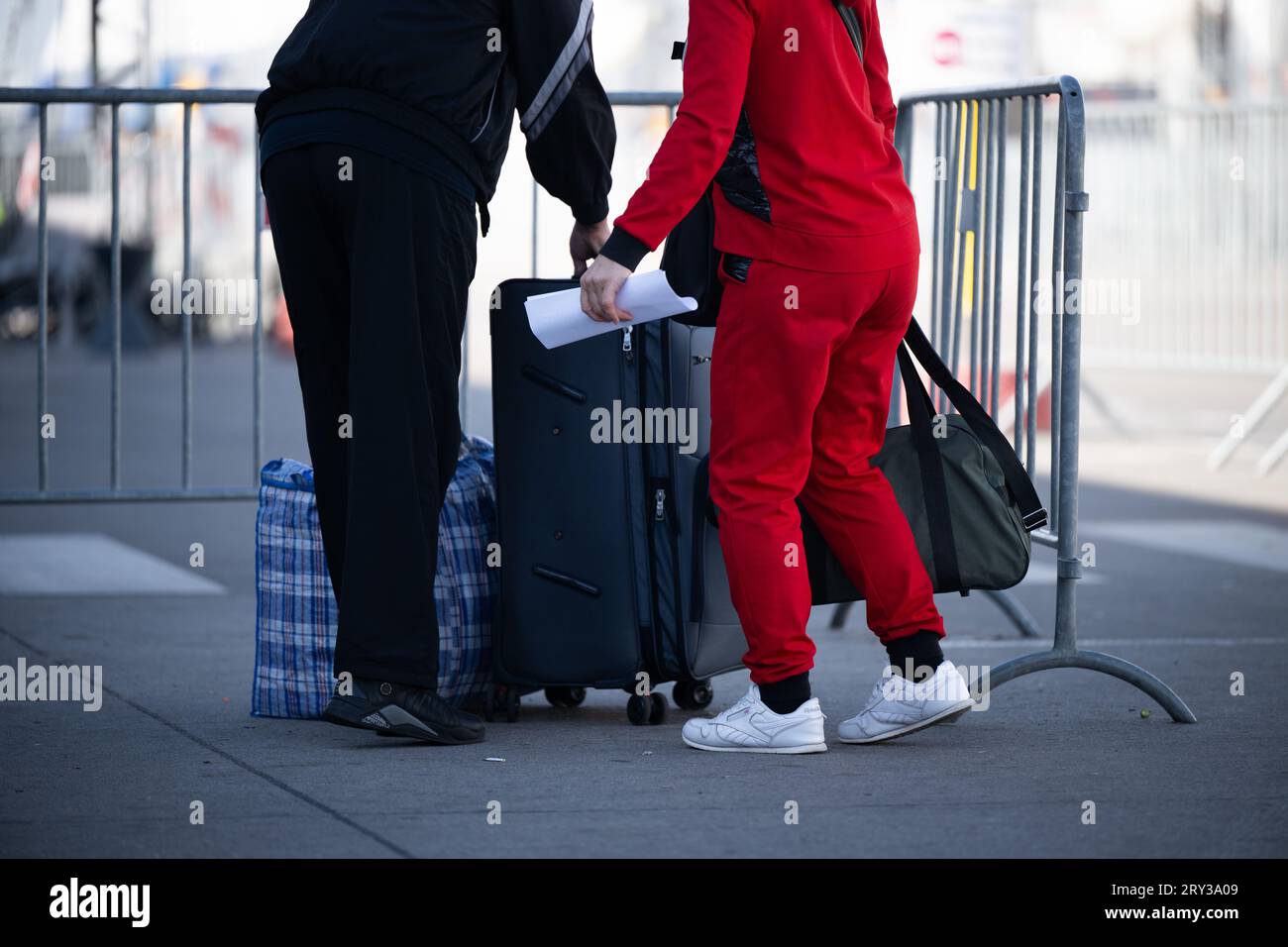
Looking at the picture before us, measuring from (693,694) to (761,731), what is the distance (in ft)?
1.83

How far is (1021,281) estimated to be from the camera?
462 centimetres

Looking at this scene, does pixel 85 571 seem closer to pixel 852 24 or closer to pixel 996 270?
pixel 996 270

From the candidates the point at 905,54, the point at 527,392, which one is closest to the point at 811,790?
the point at 527,392

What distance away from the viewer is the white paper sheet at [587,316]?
359 centimetres

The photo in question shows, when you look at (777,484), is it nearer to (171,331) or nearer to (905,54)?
(905,54)

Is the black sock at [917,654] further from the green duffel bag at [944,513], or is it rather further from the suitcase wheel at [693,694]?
the suitcase wheel at [693,694]

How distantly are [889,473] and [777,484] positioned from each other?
1.33 ft

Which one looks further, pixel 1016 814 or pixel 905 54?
pixel 905 54

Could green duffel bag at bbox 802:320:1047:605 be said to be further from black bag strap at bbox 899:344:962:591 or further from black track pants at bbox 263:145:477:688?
black track pants at bbox 263:145:477:688

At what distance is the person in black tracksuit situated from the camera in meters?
3.73

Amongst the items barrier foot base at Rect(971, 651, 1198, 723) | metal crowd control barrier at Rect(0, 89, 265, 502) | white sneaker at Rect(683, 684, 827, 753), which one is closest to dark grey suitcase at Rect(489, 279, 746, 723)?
white sneaker at Rect(683, 684, 827, 753)

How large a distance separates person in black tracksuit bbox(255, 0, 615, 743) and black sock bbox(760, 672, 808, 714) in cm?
62

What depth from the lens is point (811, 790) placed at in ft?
11.6

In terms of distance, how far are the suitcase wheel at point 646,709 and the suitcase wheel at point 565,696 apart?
9.0 inches
